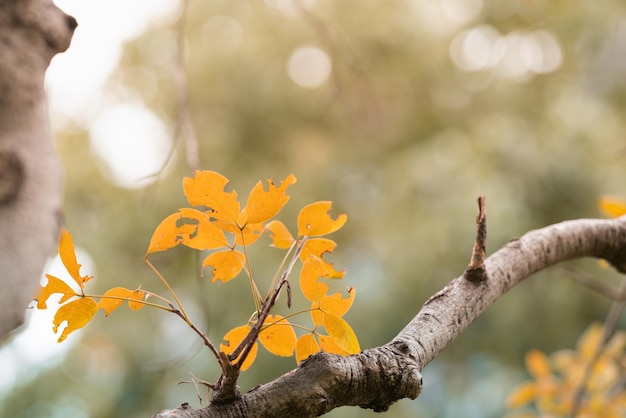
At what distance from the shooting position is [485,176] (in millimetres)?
2479

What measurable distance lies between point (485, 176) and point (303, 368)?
228cm

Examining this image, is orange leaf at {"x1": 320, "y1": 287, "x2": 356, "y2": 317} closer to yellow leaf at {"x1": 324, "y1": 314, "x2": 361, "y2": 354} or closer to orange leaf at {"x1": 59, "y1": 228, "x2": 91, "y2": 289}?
yellow leaf at {"x1": 324, "y1": 314, "x2": 361, "y2": 354}

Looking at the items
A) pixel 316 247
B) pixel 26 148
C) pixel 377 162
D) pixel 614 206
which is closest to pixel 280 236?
pixel 316 247

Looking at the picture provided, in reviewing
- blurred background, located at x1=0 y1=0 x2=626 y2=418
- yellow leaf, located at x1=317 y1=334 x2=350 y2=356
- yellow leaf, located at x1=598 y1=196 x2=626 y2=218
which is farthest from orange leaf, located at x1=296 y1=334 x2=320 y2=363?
blurred background, located at x1=0 y1=0 x2=626 y2=418

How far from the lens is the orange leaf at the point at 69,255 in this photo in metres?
0.32

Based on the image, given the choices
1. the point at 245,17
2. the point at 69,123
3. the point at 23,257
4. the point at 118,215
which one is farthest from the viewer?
the point at 245,17

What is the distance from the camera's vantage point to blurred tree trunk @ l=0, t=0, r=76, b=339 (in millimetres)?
238

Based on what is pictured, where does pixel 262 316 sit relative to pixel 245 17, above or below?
below

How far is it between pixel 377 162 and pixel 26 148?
117 inches

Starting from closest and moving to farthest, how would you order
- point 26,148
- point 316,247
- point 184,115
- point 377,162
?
point 26,148
point 316,247
point 184,115
point 377,162

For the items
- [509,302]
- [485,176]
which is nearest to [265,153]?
[485,176]

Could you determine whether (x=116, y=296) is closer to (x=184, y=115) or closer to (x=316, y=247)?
(x=316, y=247)

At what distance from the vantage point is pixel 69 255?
0.33 metres

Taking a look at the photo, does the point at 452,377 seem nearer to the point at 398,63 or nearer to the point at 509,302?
the point at 509,302
